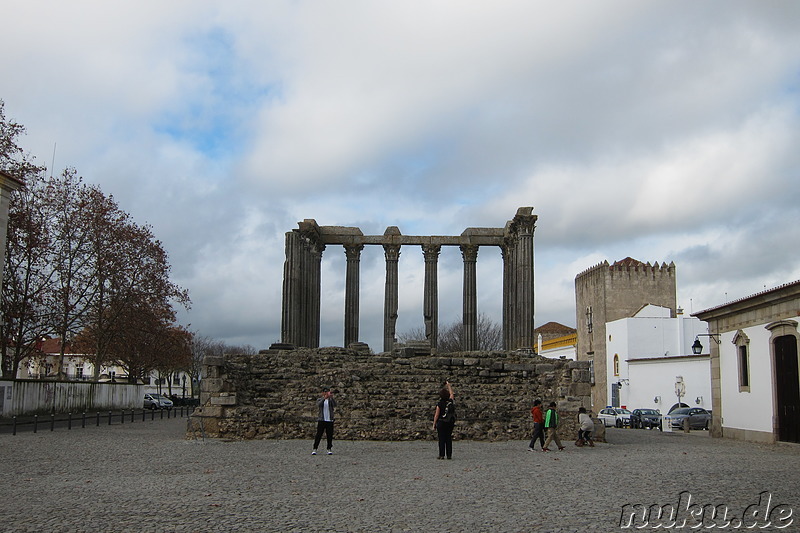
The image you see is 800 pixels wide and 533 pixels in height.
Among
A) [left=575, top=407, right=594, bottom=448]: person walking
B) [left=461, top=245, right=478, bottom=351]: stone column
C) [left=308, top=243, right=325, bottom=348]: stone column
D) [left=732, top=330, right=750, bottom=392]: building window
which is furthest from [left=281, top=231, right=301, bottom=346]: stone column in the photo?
[left=732, top=330, right=750, bottom=392]: building window

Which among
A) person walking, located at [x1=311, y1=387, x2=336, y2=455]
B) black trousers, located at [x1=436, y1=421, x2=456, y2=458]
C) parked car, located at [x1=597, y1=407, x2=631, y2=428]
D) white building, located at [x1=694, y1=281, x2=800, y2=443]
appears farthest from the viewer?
parked car, located at [x1=597, y1=407, x2=631, y2=428]

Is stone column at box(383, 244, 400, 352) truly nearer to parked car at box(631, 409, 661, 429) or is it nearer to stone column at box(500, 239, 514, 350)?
stone column at box(500, 239, 514, 350)

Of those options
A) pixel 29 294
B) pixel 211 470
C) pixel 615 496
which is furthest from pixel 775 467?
pixel 29 294

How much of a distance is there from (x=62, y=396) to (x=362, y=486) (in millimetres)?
30402

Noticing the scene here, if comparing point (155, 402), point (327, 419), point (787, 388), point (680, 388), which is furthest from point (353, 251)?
point (155, 402)

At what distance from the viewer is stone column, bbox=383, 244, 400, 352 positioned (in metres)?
32.5

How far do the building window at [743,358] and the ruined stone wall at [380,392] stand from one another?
5496 millimetres

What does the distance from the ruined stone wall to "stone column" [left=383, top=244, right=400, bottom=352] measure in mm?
7705

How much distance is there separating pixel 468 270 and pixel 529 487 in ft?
69.7

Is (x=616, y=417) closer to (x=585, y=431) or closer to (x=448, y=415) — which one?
(x=585, y=431)

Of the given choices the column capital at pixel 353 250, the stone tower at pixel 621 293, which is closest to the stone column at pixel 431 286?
the column capital at pixel 353 250

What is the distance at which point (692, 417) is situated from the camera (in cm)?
3712

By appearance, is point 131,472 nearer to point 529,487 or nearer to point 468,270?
point 529,487

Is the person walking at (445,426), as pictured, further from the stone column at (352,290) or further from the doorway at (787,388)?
the stone column at (352,290)
